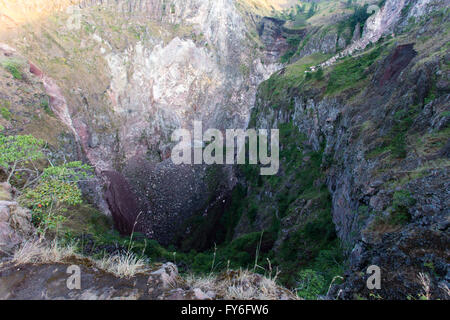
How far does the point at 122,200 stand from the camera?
3125 centimetres

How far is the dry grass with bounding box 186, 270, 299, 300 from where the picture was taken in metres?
3.48

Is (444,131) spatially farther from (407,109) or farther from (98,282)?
(98,282)

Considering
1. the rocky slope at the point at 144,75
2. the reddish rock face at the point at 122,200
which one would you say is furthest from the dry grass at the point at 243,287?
the reddish rock face at the point at 122,200

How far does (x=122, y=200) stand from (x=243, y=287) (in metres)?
31.2

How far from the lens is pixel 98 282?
3.78 m

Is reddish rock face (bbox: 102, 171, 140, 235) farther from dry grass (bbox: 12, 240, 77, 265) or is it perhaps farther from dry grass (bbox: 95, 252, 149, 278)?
dry grass (bbox: 95, 252, 149, 278)

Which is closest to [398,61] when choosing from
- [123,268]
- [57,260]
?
[123,268]

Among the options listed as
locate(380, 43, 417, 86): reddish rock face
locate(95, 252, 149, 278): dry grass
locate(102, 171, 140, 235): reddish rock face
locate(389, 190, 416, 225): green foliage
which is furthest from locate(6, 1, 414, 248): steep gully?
locate(389, 190, 416, 225): green foliage

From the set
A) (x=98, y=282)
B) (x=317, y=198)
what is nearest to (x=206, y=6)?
(x=317, y=198)

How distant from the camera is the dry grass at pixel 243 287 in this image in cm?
348

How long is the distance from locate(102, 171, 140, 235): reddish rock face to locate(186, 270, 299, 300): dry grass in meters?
23.5

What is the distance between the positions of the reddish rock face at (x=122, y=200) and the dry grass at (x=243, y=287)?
23503 millimetres

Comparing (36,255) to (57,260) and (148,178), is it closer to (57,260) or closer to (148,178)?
(57,260)
